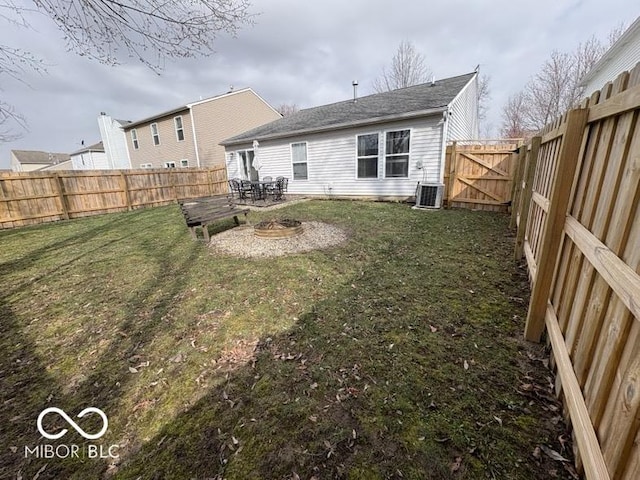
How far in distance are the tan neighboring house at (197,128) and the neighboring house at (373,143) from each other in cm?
531

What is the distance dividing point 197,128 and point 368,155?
42.1ft

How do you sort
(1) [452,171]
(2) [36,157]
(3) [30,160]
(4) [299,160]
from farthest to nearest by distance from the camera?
(2) [36,157], (3) [30,160], (4) [299,160], (1) [452,171]

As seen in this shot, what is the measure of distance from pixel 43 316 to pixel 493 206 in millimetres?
10706

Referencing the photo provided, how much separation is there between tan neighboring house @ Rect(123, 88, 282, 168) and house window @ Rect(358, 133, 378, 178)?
1140 centimetres

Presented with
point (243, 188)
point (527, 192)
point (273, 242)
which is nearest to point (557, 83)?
point (527, 192)

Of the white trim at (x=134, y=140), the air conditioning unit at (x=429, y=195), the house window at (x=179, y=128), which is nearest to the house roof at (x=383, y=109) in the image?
the air conditioning unit at (x=429, y=195)

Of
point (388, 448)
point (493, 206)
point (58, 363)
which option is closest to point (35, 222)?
point (58, 363)

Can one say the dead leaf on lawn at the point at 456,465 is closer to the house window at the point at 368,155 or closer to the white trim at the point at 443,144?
the white trim at the point at 443,144

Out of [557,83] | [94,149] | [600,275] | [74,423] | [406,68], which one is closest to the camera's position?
[600,275]

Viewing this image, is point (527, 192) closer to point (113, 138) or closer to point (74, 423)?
point (74, 423)

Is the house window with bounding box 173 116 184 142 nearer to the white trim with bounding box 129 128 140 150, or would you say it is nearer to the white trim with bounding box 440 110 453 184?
the white trim with bounding box 129 128 140 150

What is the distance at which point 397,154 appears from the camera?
1036 cm

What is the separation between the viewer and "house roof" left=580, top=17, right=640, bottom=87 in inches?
292

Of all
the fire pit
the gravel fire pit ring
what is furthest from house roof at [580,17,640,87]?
the fire pit
